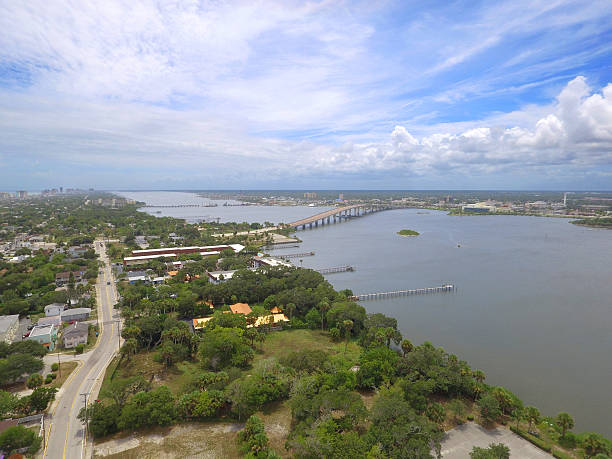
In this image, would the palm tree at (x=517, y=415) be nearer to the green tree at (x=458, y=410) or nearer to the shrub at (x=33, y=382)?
the green tree at (x=458, y=410)

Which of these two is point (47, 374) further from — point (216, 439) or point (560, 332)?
point (560, 332)

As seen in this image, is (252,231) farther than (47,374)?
Yes

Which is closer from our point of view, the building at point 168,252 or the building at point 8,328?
the building at point 8,328

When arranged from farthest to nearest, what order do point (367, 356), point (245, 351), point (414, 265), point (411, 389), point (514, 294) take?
1. point (414, 265)
2. point (514, 294)
3. point (245, 351)
4. point (367, 356)
5. point (411, 389)

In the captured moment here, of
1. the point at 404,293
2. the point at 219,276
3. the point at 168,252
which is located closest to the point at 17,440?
the point at 219,276

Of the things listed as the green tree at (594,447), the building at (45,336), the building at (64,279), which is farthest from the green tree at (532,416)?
the building at (64,279)

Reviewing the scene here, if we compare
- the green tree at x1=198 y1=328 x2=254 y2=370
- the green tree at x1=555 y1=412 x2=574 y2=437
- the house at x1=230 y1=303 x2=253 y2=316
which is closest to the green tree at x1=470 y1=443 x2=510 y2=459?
the green tree at x1=555 y1=412 x2=574 y2=437

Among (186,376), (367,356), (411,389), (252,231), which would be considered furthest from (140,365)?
(252,231)
